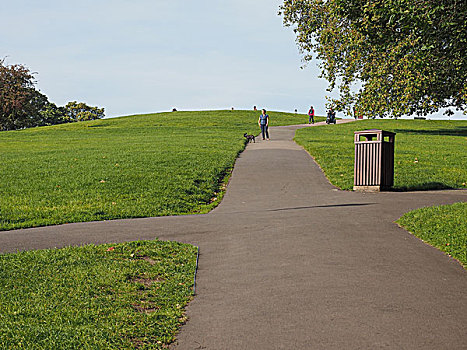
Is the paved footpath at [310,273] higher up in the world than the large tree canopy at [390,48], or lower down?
lower down

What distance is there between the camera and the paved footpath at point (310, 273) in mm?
4348

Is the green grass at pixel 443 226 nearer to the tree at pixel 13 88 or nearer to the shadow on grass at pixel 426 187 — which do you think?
the shadow on grass at pixel 426 187

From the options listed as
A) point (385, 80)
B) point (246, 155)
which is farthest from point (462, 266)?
point (385, 80)

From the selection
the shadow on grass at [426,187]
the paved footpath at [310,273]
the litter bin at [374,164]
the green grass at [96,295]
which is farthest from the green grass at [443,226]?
the green grass at [96,295]

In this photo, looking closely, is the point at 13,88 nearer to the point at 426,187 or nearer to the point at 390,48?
the point at 390,48

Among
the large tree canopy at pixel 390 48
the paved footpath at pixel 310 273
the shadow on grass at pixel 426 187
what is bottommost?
the shadow on grass at pixel 426 187

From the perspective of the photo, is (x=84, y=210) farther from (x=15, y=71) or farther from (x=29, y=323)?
(x=15, y=71)

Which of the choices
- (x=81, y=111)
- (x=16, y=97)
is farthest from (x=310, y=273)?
(x=81, y=111)

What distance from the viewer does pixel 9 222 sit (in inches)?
413

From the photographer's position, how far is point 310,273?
237 inches

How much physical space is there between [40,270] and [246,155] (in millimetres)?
15699

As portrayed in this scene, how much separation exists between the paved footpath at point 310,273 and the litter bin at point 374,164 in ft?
4.10

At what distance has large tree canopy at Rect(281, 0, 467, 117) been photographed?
10.2 m

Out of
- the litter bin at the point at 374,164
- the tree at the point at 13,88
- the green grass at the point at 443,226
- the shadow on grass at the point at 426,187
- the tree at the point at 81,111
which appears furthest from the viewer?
the tree at the point at 81,111
